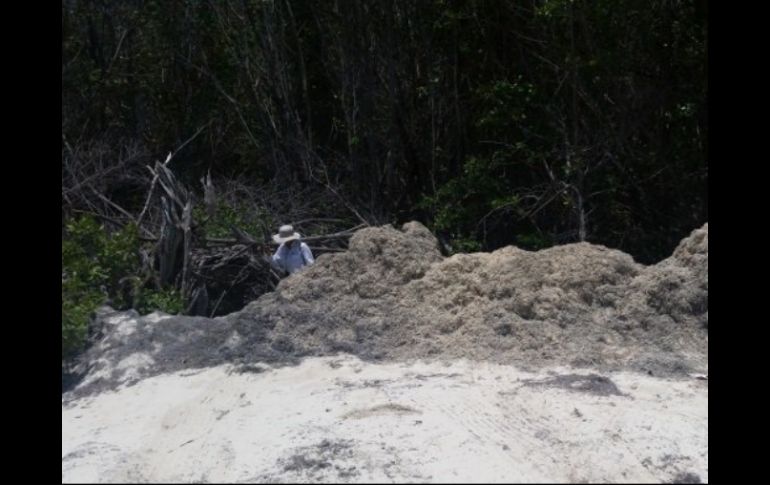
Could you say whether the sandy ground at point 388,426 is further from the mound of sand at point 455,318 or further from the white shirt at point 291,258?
the white shirt at point 291,258

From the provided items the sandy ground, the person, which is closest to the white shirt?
the person

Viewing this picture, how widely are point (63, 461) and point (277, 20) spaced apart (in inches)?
375

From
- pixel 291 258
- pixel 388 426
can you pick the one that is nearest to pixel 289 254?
pixel 291 258

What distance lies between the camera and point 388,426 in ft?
18.3

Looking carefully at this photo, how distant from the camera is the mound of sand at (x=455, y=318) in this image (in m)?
7.03

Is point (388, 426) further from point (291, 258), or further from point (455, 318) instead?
point (291, 258)

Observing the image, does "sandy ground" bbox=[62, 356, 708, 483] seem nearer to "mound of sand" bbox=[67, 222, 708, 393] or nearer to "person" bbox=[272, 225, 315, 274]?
"mound of sand" bbox=[67, 222, 708, 393]

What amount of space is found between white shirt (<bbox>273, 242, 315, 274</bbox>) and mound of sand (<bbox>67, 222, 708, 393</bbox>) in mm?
1202

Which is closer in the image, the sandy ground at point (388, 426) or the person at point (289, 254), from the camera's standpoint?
the sandy ground at point (388, 426)

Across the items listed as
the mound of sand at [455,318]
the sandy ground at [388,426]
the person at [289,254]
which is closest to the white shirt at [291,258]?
the person at [289,254]

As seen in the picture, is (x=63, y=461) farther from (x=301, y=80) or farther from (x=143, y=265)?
(x=301, y=80)

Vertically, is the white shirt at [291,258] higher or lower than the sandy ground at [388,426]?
higher

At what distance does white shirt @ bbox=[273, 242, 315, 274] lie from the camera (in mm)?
9359

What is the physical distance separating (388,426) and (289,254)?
4.04 meters
